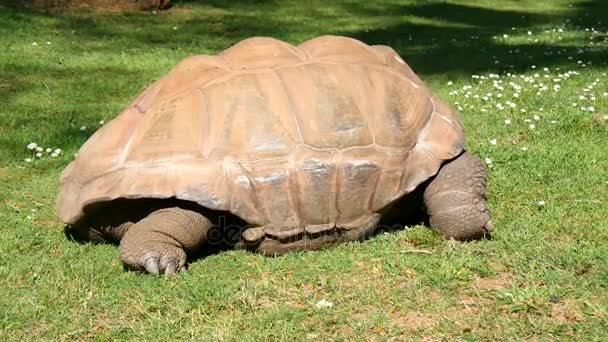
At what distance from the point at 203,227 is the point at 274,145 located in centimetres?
64

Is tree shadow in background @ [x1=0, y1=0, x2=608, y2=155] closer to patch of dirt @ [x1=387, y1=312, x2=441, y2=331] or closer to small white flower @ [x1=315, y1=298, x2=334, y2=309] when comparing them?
small white flower @ [x1=315, y1=298, x2=334, y2=309]

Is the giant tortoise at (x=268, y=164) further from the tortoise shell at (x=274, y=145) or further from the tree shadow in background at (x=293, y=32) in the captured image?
the tree shadow in background at (x=293, y=32)

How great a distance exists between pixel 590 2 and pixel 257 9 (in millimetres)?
7632

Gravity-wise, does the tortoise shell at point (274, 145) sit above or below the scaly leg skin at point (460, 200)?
above

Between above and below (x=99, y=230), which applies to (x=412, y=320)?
above

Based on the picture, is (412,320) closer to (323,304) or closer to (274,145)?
(323,304)

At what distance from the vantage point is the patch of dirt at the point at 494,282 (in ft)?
14.2

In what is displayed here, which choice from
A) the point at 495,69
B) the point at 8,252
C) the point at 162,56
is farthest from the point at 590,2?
the point at 8,252

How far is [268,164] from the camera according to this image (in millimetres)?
4707

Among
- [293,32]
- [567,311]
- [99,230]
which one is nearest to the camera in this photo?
[567,311]

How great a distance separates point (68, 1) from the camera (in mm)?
14641

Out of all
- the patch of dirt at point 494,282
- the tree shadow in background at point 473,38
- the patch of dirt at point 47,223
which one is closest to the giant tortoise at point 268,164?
the patch of dirt at point 47,223

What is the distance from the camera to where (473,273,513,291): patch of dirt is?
432cm

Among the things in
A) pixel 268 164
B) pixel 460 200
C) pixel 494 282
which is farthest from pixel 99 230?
pixel 494 282
